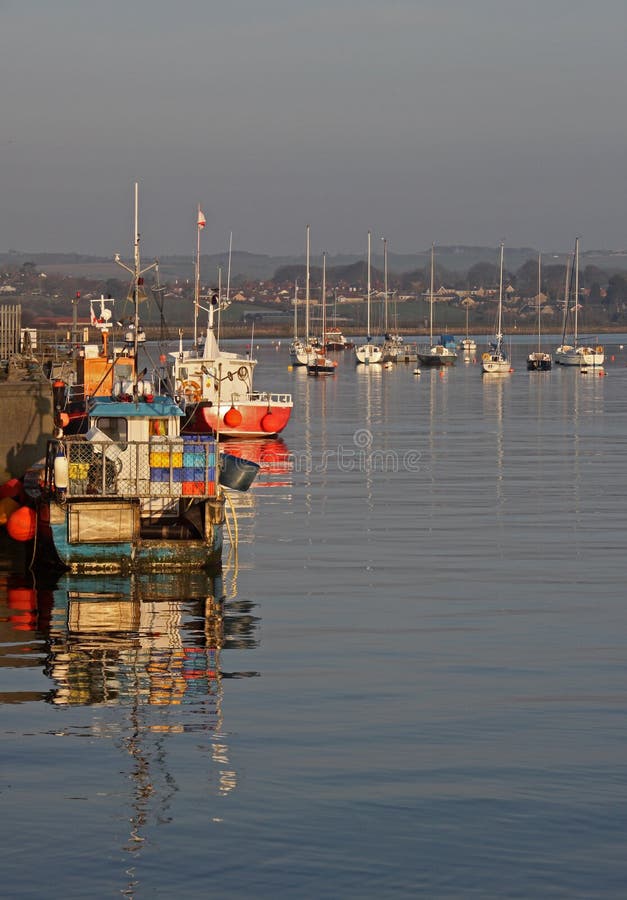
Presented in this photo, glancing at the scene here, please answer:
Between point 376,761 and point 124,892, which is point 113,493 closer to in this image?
point 376,761

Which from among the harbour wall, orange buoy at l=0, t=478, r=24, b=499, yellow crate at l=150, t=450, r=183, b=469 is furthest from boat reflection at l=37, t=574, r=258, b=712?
the harbour wall

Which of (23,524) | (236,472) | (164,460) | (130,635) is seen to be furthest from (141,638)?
(236,472)

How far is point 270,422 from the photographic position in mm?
67000

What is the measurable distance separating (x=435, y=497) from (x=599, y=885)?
3038 cm

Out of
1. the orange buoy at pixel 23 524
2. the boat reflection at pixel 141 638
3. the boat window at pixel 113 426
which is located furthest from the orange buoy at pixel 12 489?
the boat reflection at pixel 141 638

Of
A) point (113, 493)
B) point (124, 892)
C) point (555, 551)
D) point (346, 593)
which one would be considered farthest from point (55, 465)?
point (124, 892)

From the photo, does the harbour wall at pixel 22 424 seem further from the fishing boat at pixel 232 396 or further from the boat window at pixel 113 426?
the fishing boat at pixel 232 396

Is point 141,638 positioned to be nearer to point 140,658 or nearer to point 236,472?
point 140,658

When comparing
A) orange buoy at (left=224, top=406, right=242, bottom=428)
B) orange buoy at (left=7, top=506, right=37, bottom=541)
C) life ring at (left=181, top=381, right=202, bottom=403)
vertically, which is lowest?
orange buoy at (left=7, top=506, right=37, bottom=541)

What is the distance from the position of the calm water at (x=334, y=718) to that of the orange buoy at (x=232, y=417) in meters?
24.0

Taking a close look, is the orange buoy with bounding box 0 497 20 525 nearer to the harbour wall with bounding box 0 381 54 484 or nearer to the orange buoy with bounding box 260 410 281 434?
the harbour wall with bounding box 0 381 54 484

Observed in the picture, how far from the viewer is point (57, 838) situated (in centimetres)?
1558

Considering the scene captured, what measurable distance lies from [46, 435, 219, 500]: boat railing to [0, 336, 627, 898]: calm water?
74.4 inches

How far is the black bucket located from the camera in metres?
36.0
